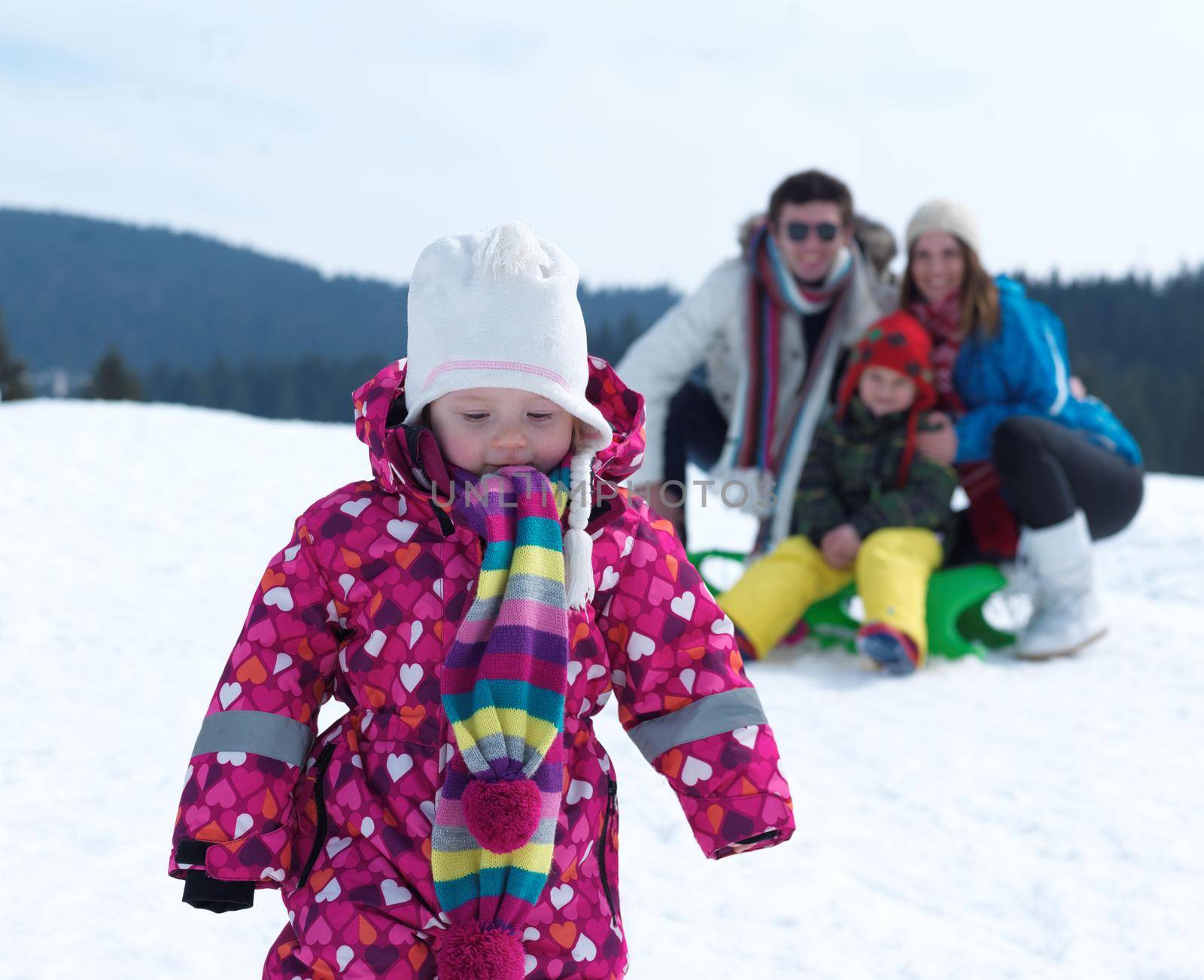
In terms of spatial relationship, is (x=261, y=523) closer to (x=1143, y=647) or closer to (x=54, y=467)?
(x=54, y=467)

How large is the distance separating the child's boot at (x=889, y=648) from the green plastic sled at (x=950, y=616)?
19cm

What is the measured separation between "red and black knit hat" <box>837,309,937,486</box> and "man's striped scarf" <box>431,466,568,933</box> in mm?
2281

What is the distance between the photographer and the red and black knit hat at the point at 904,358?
328cm

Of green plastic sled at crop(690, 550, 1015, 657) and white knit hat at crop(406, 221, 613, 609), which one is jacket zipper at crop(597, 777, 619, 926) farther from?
green plastic sled at crop(690, 550, 1015, 657)

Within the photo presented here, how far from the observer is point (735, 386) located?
3.92 m

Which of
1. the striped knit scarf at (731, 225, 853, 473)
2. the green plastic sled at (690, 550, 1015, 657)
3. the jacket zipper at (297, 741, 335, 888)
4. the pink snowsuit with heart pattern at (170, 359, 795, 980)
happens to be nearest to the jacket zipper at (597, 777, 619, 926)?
the pink snowsuit with heart pattern at (170, 359, 795, 980)

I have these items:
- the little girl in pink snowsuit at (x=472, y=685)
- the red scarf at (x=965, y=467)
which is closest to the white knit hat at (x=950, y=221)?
the red scarf at (x=965, y=467)

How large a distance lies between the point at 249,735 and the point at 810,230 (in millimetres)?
2714

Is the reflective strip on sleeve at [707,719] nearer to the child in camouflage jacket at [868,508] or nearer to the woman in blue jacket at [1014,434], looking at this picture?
the child in camouflage jacket at [868,508]

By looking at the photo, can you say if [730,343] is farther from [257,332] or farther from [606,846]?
[257,332]

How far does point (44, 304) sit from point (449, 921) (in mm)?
74056

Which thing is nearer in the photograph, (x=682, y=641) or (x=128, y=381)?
(x=682, y=641)

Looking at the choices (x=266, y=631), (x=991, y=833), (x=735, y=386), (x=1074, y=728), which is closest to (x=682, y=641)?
(x=266, y=631)

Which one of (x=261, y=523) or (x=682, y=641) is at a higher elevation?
(x=682, y=641)
